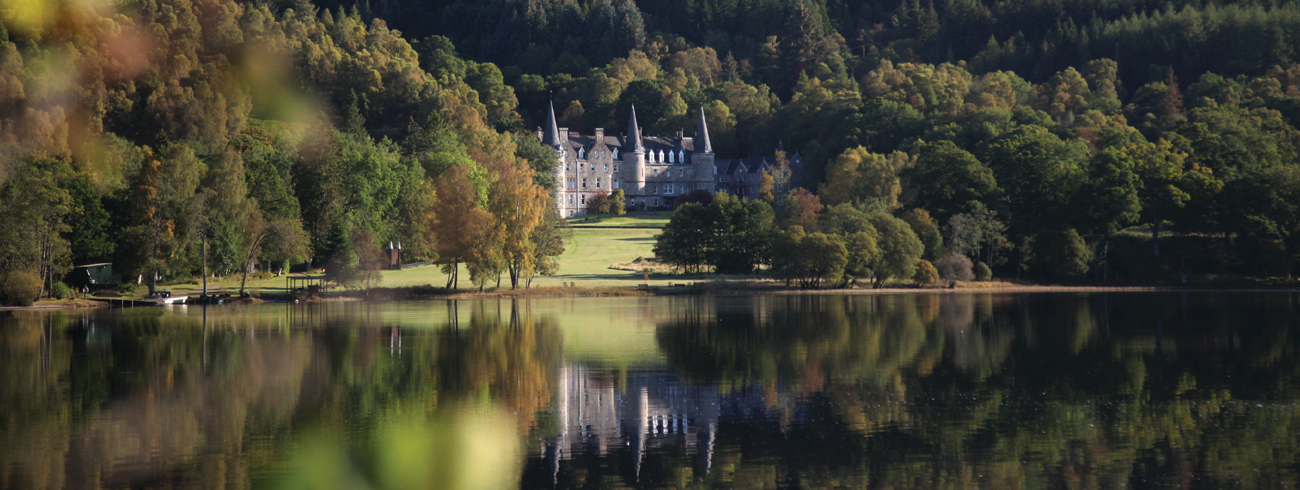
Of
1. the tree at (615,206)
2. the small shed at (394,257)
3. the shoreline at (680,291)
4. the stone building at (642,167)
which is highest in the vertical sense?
the stone building at (642,167)

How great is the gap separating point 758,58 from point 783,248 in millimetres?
122461

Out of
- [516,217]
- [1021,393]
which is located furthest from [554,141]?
[1021,393]

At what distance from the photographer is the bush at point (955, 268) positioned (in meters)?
67.9

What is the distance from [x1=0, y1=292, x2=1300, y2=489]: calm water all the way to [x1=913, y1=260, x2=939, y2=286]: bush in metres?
26.1

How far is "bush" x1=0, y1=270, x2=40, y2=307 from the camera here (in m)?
52.1

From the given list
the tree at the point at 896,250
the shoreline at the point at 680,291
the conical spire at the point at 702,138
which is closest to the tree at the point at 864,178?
the tree at the point at 896,250

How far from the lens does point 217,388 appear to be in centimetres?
2455

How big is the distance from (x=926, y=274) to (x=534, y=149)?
5191 centimetres

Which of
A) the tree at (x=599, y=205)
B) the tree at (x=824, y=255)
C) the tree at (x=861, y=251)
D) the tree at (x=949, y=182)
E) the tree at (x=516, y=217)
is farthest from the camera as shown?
the tree at (x=599, y=205)

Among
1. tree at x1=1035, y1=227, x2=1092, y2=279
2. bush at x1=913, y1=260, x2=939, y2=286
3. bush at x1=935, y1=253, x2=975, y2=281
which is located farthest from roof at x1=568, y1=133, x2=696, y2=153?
tree at x1=1035, y1=227, x2=1092, y2=279

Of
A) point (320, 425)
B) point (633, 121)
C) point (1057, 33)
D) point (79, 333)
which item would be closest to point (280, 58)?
point (633, 121)

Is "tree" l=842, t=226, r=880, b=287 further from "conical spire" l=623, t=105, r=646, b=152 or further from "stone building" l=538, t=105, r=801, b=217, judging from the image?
"conical spire" l=623, t=105, r=646, b=152

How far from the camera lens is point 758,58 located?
604 feet

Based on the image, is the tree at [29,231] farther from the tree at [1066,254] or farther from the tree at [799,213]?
the tree at [1066,254]
